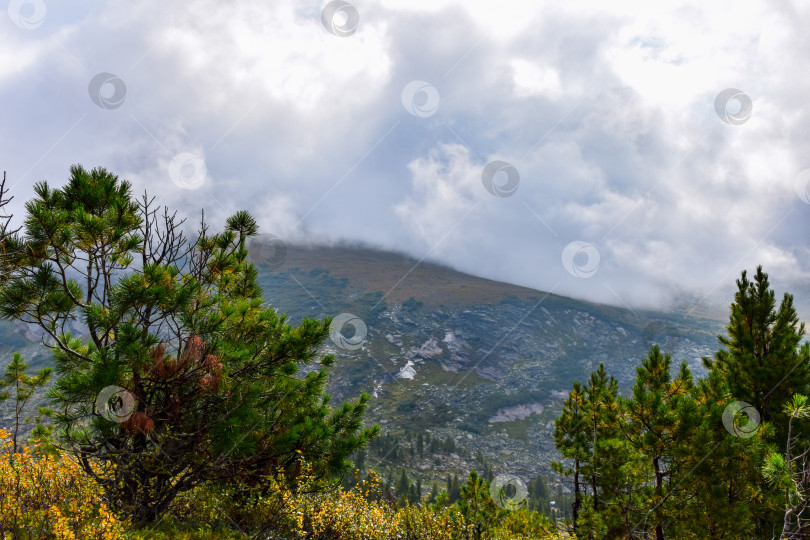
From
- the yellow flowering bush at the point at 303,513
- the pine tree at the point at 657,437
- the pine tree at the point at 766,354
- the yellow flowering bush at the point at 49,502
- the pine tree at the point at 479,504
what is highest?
the pine tree at the point at 766,354

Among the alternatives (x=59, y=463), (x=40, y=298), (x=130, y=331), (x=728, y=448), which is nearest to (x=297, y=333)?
(x=130, y=331)

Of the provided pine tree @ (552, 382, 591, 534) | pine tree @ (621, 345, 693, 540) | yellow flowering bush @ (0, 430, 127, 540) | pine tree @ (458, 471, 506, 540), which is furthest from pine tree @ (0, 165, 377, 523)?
pine tree @ (552, 382, 591, 534)

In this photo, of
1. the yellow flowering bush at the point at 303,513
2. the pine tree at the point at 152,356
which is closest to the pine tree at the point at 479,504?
the yellow flowering bush at the point at 303,513

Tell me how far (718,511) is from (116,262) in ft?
68.6

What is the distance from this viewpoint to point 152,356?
9852 mm

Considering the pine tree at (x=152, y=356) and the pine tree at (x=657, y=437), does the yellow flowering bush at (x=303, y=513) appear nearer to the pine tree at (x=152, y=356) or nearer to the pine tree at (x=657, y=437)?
the pine tree at (x=152, y=356)

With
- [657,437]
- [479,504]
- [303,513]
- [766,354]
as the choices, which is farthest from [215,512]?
[766,354]

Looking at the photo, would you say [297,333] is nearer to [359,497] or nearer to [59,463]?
[359,497]

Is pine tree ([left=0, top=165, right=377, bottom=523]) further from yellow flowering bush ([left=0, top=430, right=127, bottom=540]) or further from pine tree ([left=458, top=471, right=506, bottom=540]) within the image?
pine tree ([left=458, top=471, right=506, bottom=540])

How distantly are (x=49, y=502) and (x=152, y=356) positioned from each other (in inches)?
152

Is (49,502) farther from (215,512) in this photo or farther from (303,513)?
(303,513)

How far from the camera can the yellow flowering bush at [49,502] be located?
8.49 metres

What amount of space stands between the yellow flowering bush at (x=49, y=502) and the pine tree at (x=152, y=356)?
0.49 meters

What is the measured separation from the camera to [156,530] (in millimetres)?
10734
